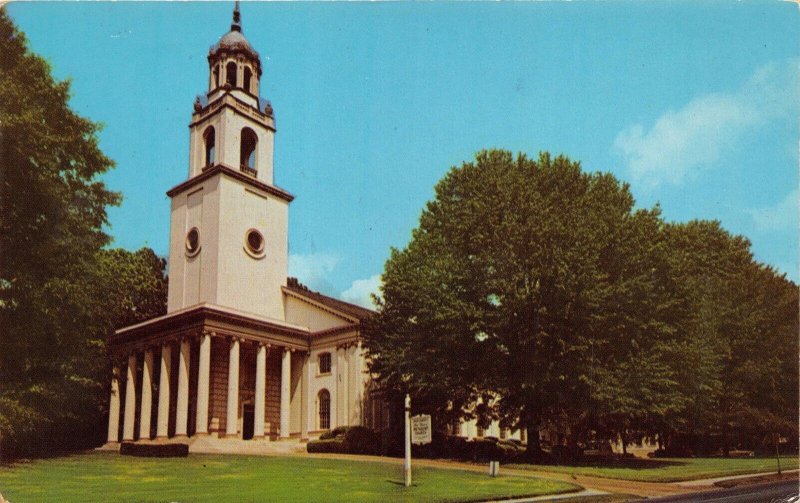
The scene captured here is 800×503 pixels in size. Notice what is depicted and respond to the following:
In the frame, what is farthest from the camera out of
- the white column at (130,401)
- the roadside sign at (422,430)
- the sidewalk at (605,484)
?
the white column at (130,401)

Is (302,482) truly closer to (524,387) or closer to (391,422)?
(524,387)

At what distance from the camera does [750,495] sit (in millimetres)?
20109

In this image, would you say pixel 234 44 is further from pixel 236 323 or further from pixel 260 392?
pixel 260 392

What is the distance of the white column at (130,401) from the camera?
45156 millimetres

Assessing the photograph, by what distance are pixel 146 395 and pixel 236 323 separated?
23.9 ft

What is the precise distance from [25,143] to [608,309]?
24.5 m

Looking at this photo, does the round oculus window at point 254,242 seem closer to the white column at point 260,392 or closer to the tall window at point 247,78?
the white column at point 260,392

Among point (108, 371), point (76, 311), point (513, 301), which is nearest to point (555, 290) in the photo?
point (513, 301)

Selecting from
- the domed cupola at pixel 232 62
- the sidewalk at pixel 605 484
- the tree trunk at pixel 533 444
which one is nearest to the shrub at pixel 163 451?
the sidewalk at pixel 605 484

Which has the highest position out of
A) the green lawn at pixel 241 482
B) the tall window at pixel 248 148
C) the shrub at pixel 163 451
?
the tall window at pixel 248 148

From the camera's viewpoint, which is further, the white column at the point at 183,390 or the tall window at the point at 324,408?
the tall window at the point at 324,408

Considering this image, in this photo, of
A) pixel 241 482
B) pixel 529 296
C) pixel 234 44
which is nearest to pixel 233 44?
pixel 234 44

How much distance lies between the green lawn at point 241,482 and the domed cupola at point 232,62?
94.0ft

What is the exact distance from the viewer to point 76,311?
91.7 ft
